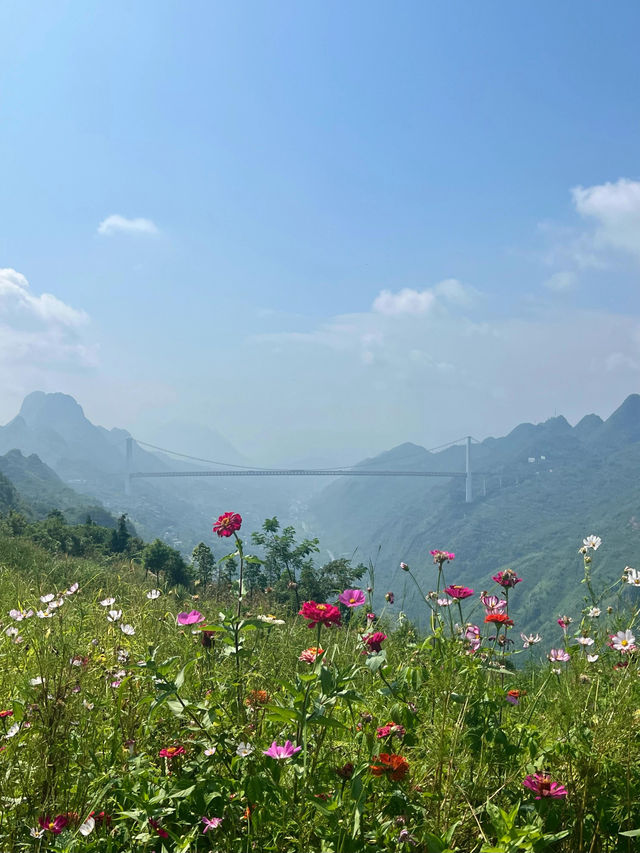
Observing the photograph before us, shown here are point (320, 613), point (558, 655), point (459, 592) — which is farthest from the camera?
point (558, 655)

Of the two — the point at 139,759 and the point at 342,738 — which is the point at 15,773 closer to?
the point at 139,759

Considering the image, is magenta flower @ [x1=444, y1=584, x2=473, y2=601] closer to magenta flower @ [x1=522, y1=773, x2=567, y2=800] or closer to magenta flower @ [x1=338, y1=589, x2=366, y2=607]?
magenta flower @ [x1=338, y1=589, x2=366, y2=607]

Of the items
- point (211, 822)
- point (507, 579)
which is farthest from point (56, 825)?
point (507, 579)

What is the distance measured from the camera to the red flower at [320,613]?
1.65m

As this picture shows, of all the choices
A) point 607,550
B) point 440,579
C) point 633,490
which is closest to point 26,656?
point 440,579

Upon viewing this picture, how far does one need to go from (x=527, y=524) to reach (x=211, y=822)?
138 metres

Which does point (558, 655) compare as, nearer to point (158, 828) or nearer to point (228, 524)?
point (228, 524)

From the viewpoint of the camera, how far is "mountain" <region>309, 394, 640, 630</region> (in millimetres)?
90062

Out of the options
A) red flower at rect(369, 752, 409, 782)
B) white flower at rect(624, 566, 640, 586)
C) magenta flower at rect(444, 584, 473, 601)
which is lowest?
red flower at rect(369, 752, 409, 782)

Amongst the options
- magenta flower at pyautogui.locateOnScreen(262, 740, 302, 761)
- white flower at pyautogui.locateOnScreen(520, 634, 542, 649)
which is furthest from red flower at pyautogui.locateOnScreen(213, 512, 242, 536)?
white flower at pyautogui.locateOnScreen(520, 634, 542, 649)

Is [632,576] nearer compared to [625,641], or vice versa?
[625,641]

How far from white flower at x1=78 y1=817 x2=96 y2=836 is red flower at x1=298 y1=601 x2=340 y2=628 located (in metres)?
0.69

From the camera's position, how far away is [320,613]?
5.47 feet

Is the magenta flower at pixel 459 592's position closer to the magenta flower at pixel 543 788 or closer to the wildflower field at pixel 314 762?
the wildflower field at pixel 314 762
